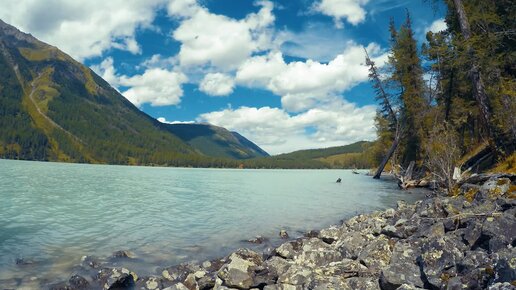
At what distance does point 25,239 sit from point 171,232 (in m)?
7.67

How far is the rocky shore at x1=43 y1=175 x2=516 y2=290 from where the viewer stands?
26.2ft

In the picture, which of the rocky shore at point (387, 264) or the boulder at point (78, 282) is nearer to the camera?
the rocky shore at point (387, 264)

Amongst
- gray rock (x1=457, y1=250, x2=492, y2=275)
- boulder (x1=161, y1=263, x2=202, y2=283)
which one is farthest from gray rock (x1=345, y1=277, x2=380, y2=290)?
boulder (x1=161, y1=263, x2=202, y2=283)

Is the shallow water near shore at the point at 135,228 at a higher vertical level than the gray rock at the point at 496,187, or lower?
lower

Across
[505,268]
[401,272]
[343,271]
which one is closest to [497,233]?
[401,272]

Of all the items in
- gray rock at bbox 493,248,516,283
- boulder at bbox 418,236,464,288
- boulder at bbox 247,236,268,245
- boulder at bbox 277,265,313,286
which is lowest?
boulder at bbox 247,236,268,245

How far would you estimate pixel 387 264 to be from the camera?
10820mm

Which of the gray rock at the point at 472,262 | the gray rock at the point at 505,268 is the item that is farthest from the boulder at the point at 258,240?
the gray rock at the point at 505,268

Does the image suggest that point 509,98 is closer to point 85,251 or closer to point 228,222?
point 228,222

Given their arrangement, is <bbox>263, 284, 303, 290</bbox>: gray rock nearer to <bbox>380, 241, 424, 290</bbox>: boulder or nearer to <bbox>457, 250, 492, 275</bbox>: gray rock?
<bbox>380, 241, 424, 290</bbox>: boulder

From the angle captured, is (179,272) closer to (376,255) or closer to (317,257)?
(317,257)

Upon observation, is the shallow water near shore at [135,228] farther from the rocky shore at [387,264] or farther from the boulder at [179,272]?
the rocky shore at [387,264]

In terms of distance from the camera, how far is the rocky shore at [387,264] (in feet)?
26.2

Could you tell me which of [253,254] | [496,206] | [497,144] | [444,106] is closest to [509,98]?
[497,144]
